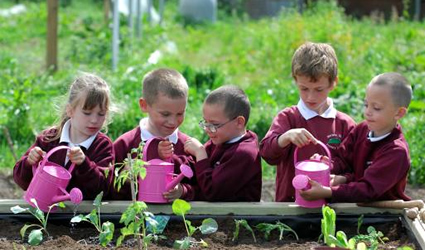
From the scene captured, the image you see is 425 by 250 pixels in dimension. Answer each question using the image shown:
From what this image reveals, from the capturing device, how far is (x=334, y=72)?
4156 millimetres

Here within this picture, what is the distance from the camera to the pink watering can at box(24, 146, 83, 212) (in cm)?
372

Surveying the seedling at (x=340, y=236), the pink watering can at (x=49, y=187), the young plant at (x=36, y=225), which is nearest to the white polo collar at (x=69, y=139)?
the pink watering can at (x=49, y=187)

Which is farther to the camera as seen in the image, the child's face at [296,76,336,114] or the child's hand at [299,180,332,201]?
the child's face at [296,76,336,114]

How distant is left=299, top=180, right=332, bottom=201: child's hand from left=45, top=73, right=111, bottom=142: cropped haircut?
106 cm

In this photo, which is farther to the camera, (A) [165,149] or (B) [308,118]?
(B) [308,118]

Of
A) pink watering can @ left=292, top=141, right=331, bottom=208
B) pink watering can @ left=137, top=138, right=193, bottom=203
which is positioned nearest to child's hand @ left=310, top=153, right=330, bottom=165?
pink watering can @ left=292, top=141, right=331, bottom=208

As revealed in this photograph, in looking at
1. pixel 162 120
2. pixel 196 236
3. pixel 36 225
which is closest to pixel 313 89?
pixel 162 120

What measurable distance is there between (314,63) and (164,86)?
0.74 m

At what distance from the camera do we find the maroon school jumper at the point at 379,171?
375 centimetres

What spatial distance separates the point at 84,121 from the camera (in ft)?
13.3

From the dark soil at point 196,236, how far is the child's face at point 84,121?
18.5 inches

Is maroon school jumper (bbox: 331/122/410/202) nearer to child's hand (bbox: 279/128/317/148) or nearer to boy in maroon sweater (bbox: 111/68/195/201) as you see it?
child's hand (bbox: 279/128/317/148)

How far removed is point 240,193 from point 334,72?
742 millimetres

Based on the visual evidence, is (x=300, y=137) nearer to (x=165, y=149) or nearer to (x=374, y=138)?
(x=374, y=138)
